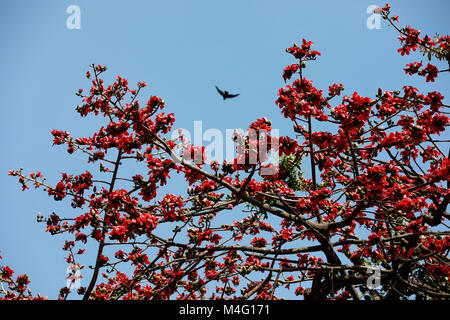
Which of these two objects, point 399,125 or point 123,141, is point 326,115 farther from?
point 123,141

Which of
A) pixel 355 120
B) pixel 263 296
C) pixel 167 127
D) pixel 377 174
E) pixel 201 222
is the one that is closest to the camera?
pixel 377 174

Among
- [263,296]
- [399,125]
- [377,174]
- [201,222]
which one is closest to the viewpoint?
[377,174]

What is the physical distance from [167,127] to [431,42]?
15.9ft

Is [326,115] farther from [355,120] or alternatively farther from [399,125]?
[399,125]

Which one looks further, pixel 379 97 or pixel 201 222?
pixel 201 222

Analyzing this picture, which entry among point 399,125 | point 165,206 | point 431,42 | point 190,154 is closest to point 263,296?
point 165,206

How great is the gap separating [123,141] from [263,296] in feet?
15.0

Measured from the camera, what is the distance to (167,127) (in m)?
4.95

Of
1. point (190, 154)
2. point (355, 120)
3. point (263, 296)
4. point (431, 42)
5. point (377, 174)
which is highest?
point (431, 42)

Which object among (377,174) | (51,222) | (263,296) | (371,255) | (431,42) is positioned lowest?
(263,296)

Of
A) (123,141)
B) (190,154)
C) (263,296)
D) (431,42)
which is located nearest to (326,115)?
(190,154)

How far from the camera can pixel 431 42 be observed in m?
5.75
